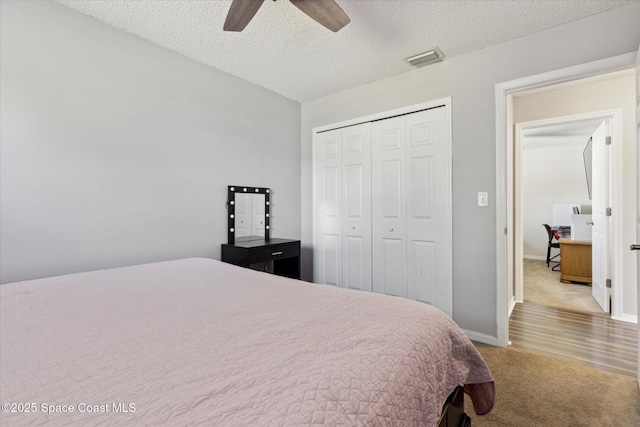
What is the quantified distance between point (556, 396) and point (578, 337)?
1137mm

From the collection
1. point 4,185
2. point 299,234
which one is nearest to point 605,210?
point 299,234

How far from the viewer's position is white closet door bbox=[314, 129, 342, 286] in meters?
3.50

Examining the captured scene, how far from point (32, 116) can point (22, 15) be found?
603 millimetres

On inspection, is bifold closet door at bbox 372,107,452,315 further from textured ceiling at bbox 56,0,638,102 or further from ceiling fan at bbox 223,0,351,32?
ceiling fan at bbox 223,0,351,32

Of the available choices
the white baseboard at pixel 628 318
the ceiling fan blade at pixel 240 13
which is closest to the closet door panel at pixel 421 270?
the white baseboard at pixel 628 318

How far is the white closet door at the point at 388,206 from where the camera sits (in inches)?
119

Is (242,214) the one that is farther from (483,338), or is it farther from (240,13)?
(483,338)

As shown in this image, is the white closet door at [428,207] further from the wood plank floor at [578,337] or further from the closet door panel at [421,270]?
the wood plank floor at [578,337]

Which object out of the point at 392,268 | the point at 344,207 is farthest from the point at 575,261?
the point at 344,207

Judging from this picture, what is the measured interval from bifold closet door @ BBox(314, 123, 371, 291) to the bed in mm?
1881

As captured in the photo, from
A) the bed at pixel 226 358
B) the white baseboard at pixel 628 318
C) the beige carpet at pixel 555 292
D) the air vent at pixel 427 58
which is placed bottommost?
the beige carpet at pixel 555 292

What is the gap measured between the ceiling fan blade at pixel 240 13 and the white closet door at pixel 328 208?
72.9 inches

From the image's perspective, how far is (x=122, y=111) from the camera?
7.32ft

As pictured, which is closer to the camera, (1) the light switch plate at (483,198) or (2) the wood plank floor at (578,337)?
(2) the wood plank floor at (578,337)
